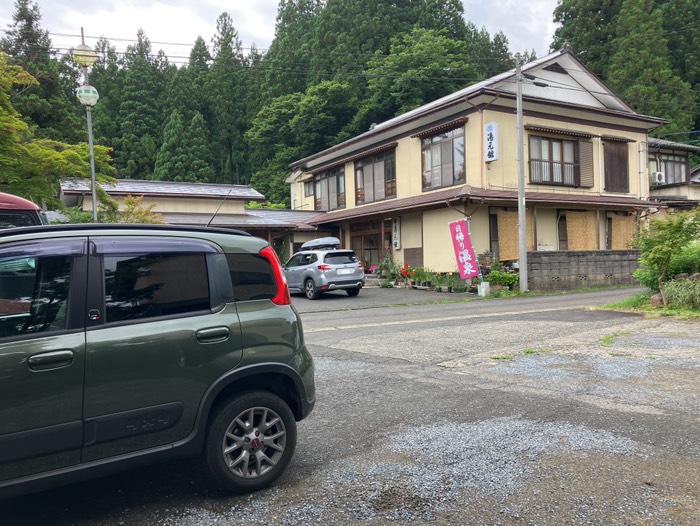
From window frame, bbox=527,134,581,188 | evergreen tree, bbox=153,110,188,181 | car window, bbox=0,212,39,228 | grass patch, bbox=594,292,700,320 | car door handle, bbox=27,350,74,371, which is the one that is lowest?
grass patch, bbox=594,292,700,320

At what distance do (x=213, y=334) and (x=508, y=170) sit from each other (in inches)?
778

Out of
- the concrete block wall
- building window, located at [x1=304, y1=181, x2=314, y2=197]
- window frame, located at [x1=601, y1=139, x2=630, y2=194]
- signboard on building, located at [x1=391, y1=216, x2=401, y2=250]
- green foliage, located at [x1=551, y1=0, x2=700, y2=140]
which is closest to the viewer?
the concrete block wall

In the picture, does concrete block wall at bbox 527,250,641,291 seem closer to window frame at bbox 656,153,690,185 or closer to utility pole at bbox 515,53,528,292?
utility pole at bbox 515,53,528,292

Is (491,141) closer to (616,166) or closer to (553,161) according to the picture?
(553,161)

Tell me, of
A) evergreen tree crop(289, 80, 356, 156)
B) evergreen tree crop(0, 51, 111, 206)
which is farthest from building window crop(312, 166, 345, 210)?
evergreen tree crop(0, 51, 111, 206)

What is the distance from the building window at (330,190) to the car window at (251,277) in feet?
85.6

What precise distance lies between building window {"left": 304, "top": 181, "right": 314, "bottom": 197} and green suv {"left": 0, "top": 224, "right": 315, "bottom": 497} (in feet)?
100

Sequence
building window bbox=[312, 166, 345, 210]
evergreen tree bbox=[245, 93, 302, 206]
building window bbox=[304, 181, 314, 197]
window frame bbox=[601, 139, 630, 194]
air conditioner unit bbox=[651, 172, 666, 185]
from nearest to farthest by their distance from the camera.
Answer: window frame bbox=[601, 139, 630, 194]
air conditioner unit bbox=[651, 172, 666, 185]
building window bbox=[312, 166, 345, 210]
building window bbox=[304, 181, 314, 197]
evergreen tree bbox=[245, 93, 302, 206]

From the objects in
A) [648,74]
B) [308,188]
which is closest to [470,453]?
[308,188]

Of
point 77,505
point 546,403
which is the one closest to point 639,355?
point 546,403

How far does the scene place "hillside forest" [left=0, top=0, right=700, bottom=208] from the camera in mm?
37594

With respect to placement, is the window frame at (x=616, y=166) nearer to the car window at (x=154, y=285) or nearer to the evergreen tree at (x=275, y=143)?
the car window at (x=154, y=285)

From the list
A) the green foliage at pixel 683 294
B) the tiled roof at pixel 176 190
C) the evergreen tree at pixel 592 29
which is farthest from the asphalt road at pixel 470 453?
the evergreen tree at pixel 592 29

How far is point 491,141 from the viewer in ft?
64.6
